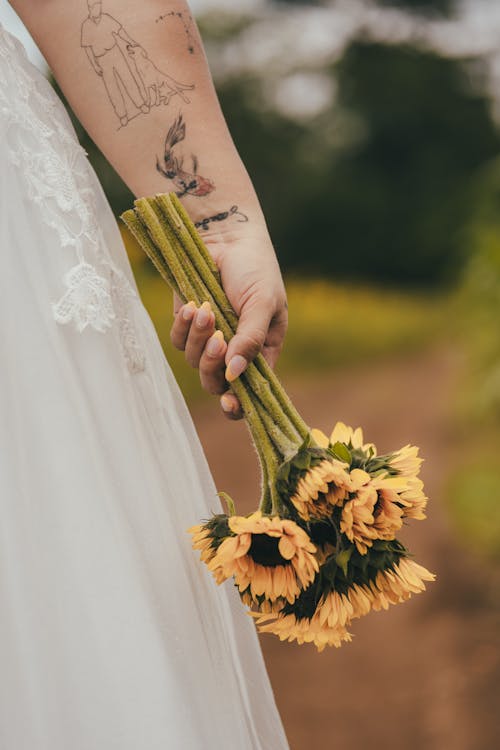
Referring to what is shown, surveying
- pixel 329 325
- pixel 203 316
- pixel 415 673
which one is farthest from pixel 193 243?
pixel 329 325

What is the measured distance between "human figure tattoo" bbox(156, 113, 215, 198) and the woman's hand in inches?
3.1

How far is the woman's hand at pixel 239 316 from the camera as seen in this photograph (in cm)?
123

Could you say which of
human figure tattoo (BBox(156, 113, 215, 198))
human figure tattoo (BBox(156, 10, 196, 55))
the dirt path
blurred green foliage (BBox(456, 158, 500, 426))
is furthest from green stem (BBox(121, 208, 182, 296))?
blurred green foliage (BBox(456, 158, 500, 426))

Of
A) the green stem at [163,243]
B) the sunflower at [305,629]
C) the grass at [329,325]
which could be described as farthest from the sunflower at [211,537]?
the grass at [329,325]

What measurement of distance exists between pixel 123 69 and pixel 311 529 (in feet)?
2.42

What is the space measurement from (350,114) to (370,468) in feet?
73.6

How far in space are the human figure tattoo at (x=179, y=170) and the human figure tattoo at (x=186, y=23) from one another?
12 cm

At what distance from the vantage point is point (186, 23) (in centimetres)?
137

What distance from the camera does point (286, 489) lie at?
1.14 metres

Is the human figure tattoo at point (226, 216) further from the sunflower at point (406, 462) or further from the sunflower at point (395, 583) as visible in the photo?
the sunflower at point (395, 583)

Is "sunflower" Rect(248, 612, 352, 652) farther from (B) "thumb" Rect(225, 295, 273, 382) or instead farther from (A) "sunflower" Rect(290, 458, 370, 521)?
(B) "thumb" Rect(225, 295, 273, 382)

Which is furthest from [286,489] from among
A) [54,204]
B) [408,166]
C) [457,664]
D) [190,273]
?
[408,166]

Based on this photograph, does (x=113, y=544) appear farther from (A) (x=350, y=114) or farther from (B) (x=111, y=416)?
(A) (x=350, y=114)

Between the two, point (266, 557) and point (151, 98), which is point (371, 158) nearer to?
point (151, 98)
